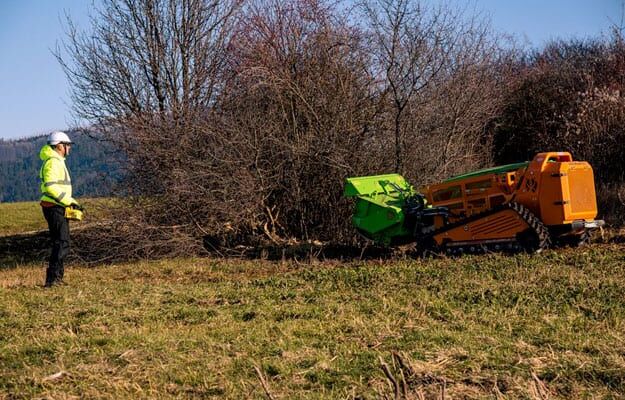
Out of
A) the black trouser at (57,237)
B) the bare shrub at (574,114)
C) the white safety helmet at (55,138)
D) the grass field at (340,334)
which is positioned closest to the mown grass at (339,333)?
the grass field at (340,334)

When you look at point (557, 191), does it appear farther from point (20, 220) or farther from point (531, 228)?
point (20, 220)

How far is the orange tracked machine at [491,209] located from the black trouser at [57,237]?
4.38m

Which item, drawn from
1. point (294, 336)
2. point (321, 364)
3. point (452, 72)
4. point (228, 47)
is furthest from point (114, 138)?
point (321, 364)

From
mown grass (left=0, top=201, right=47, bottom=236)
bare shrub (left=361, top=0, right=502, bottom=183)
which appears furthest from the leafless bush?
mown grass (left=0, top=201, right=47, bottom=236)

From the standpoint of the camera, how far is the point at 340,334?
19.2 feet

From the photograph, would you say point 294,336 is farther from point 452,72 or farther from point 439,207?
point 452,72

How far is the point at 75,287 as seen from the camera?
9.28m

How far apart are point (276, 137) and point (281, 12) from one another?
271 centimetres

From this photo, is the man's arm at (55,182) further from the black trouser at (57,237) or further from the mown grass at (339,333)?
the mown grass at (339,333)

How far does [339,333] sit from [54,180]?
17.5 ft

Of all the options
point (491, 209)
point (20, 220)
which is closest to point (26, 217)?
point (20, 220)

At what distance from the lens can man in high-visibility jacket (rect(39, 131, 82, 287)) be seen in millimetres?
9406

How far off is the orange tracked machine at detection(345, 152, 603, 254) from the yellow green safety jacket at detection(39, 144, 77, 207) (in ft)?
14.2

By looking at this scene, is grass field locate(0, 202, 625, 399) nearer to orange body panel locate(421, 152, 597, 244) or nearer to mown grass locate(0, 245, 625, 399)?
mown grass locate(0, 245, 625, 399)
